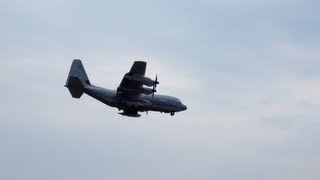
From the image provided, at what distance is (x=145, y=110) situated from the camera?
4363 inches

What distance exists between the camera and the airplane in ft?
336

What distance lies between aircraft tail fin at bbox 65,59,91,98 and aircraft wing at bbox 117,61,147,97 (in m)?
6.44

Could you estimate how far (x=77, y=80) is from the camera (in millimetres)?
107688

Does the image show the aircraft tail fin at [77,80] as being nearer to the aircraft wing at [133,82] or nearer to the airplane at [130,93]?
the airplane at [130,93]

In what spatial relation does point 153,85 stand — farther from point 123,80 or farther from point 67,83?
point 67,83

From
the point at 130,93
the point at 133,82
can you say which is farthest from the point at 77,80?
the point at 133,82

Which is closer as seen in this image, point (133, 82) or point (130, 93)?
point (133, 82)

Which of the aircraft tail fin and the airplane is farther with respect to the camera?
the aircraft tail fin

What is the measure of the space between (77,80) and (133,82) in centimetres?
963

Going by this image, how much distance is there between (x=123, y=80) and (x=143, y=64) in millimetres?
6024

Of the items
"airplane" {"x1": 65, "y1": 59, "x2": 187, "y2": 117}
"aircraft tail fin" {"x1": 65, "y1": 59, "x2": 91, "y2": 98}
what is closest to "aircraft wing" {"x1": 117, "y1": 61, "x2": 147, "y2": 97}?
"airplane" {"x1": 65, "y1": 59, "x2": 187, "y2": 117}

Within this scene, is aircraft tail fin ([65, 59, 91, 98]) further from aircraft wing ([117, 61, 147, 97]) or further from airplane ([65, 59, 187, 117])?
aircraft wing ([117, 61, 147, 97])

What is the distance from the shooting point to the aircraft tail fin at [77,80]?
10788cm

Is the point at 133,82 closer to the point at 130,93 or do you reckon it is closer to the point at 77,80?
the point at 130,93
